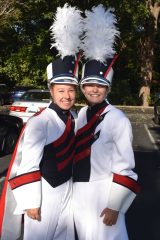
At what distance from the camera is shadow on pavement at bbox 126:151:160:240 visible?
5621 millimetres

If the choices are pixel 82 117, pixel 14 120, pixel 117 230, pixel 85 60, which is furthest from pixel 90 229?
pixel 14 120

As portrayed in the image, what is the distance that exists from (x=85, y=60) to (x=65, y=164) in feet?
2.66

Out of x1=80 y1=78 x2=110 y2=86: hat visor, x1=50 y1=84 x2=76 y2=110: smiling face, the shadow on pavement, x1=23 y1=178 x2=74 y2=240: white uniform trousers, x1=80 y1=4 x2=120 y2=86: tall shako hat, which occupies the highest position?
x1=80 y1=4 x2=120 y2=86: tall shako hat

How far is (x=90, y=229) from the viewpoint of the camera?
329cm

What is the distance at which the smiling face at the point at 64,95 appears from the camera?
3.39m

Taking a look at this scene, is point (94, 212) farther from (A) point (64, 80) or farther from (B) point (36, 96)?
(B) point (36, 96)

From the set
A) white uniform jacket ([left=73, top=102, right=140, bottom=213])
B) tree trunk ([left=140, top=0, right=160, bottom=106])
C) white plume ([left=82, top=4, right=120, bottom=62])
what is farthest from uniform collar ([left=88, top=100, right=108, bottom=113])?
tree trunk ([left=140, top=0, right=160, bottom=106])

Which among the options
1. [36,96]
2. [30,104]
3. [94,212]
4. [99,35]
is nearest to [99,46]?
[99,35]

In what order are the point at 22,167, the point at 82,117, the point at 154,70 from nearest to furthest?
the point at 22,167, the point at 82,117, the point at 154,70

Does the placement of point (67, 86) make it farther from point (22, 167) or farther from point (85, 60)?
point (22, 167)

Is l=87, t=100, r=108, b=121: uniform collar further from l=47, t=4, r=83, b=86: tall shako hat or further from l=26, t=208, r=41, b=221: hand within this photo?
l=26, t=208, r=41, b=221: hand

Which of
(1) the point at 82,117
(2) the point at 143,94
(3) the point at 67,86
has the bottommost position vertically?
(2) the point at 143,94

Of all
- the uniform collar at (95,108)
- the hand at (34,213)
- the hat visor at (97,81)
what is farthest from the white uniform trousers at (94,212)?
the hat visor at (97,81)

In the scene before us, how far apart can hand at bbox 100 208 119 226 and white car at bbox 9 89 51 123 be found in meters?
12.3
